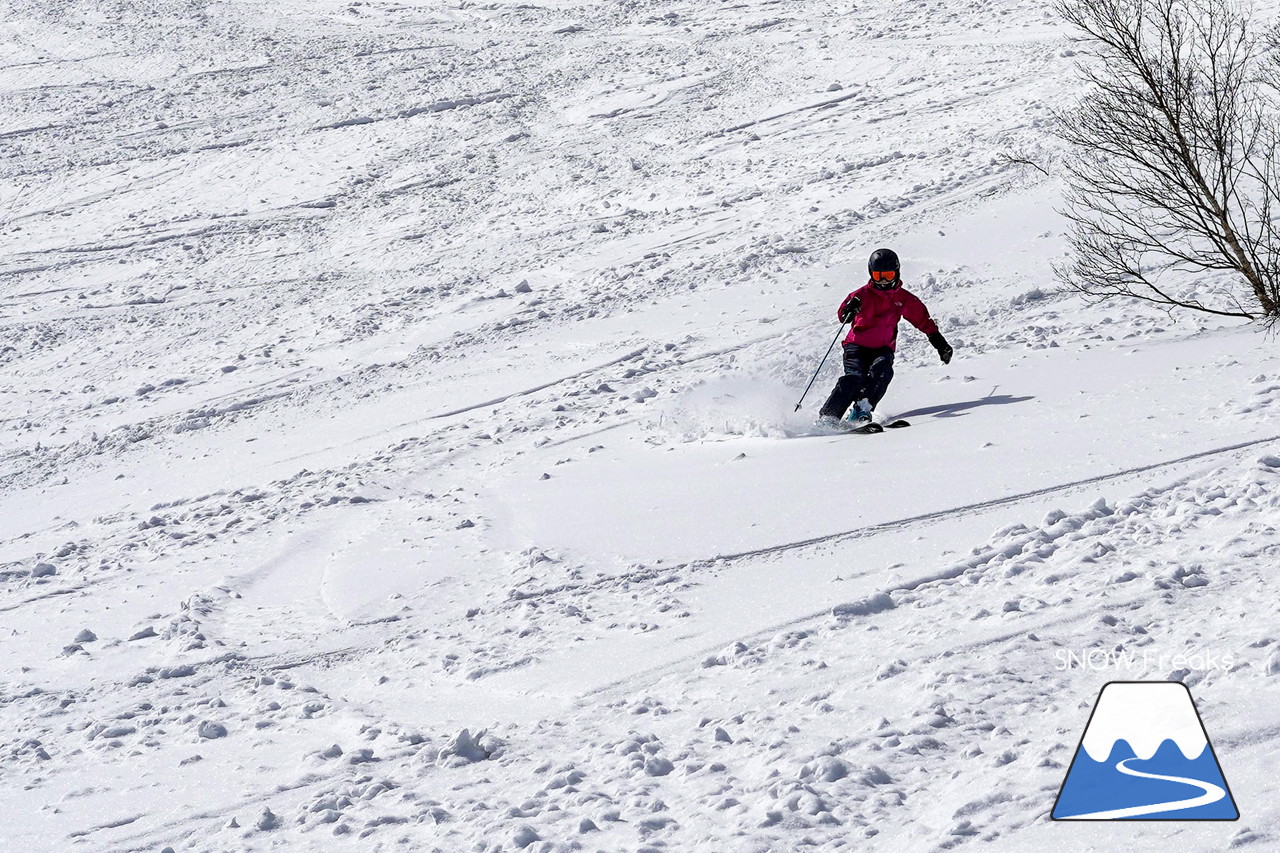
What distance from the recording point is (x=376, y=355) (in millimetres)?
14203

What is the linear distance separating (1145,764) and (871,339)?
5.20 meters

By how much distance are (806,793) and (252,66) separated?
28751 millimetres

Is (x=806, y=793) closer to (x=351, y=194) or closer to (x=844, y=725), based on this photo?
(x=844, y=725)

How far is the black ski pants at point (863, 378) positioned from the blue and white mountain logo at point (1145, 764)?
15.1 feet

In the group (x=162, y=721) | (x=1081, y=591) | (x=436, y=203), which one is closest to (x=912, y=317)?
(x=1081, y=591)

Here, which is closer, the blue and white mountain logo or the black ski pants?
the blue and white mountain logo

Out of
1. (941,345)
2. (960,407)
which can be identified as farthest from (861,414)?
(941,345)

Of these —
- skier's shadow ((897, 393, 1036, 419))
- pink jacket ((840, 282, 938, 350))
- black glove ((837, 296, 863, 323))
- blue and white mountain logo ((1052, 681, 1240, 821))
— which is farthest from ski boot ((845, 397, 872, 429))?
blue and white mountain logo ((1052, 681, 1240, 821))

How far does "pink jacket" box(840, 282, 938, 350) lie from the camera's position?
336 inches

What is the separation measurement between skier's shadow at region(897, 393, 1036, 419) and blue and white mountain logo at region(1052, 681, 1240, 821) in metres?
4.33

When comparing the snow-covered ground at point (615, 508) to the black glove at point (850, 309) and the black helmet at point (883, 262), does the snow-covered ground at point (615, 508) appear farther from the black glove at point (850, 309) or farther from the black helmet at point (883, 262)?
the black helmet at point (883, 262)

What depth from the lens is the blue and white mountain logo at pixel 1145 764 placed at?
11.1ft

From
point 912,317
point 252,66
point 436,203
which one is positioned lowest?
point 912,317

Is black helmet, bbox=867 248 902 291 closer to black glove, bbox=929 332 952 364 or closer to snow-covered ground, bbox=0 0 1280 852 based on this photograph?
black glove, bbox=929 332 952 364
